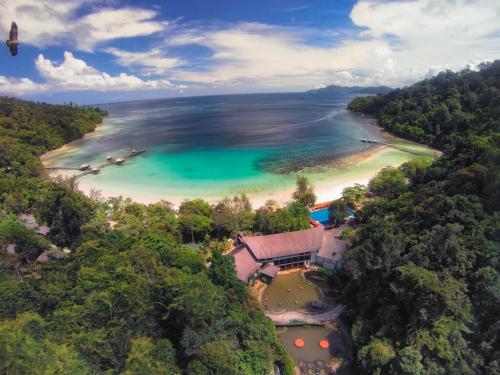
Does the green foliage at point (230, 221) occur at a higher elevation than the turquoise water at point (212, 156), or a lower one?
lower

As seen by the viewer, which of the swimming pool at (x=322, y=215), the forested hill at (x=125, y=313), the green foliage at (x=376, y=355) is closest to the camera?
the forested hill at (x=125, y=313)

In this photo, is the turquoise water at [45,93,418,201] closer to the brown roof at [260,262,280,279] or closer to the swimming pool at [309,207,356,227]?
the swimming pool at [309,207,356,227]

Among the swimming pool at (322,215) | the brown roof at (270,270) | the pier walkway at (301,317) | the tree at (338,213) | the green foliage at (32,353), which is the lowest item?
the pier walkway at (301,317)

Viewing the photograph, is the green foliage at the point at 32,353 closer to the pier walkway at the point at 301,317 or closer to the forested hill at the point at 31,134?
the pier walkway at the point at 301,317

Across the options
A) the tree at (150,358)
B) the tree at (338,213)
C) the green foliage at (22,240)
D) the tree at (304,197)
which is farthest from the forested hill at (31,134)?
the tree at (338,213)

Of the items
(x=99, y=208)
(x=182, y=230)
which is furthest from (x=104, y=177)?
(x=182, y=230)

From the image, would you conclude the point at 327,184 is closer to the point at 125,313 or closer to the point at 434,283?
the point at 434,283

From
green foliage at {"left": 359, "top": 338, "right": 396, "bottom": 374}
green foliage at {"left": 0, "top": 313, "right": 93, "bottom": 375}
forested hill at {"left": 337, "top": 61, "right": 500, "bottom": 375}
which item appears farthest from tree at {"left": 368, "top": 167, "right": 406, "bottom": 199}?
green foliage at {"left": 0, "top": 313, "right": 93, "bottom": 375}
